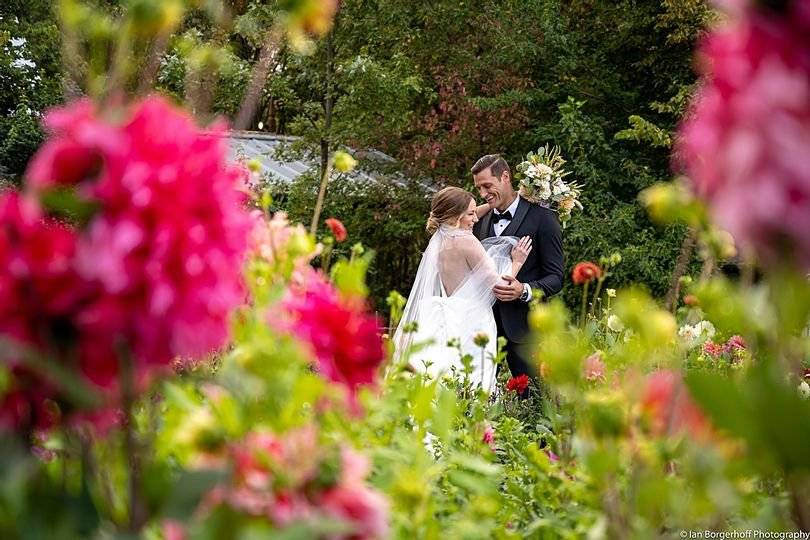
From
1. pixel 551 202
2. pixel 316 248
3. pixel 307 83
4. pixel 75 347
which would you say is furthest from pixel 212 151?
pixel 307 83

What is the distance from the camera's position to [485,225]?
6.12 meters

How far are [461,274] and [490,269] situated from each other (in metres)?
0.19

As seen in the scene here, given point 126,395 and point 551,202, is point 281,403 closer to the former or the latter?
point 126,395

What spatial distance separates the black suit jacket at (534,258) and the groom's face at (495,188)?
133mm

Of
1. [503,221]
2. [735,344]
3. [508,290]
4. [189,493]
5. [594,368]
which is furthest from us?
[503,221]

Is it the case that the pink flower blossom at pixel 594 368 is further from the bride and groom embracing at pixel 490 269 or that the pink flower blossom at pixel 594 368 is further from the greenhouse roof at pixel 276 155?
the greenhouse roof at pixel 276 155

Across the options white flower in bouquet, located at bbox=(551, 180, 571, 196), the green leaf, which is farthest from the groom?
the green leaf

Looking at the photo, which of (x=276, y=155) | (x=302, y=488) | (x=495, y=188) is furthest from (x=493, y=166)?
(x=276, y=155)

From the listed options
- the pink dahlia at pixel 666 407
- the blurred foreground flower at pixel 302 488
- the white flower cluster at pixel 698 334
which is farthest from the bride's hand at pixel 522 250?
the blurred foreground flower at pixel 302 488

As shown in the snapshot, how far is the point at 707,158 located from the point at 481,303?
495 cm

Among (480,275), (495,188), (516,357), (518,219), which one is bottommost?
(516,357)

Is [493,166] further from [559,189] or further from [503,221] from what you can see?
[559,189]

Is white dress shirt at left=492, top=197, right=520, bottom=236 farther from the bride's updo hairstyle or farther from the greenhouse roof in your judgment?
the greenhouse roof

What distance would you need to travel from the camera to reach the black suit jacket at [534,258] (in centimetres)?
571
